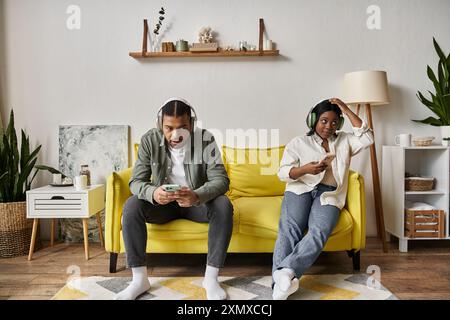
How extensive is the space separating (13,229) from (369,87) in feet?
9.13

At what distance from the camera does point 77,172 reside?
321cm

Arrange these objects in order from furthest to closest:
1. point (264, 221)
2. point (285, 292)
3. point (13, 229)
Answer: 1. point (13, 229)
2. point (264, 221)
3. point (285, 292)

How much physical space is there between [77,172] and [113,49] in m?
1.04

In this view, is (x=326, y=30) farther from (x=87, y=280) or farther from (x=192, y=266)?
(x=87, y=280)

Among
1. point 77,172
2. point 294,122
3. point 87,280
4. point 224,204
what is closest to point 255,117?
point 294,122

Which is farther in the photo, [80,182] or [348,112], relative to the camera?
[80,182]

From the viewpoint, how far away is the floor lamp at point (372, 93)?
2.92 m

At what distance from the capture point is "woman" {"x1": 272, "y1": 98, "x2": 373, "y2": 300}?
7.02 feet

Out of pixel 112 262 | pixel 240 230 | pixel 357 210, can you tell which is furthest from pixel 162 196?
pixel 357 210

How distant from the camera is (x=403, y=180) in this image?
290cm

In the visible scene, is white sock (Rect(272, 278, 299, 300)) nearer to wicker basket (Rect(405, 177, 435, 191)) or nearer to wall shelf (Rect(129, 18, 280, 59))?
wicker basket (Rect(405, 177, 435, 191))

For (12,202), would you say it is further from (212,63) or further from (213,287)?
(212,63)

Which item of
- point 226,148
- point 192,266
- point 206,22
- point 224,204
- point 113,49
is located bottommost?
point 192,266

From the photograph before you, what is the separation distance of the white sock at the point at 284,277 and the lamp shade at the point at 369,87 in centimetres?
153
